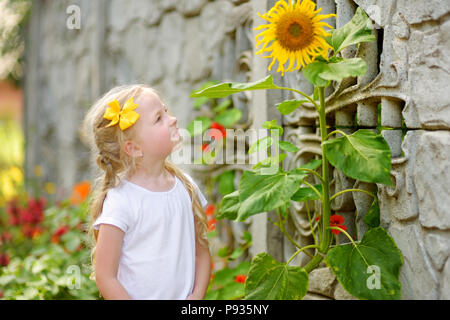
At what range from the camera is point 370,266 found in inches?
52.7

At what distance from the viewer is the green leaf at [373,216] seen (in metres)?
1.47

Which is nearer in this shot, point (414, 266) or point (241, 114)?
point (414, 266)

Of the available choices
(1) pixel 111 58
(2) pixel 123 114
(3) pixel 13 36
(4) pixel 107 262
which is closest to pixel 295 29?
(2) pixel 123 114

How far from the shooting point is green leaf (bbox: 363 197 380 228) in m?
1.47

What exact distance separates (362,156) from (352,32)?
1.24ft

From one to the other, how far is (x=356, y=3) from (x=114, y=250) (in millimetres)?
1002

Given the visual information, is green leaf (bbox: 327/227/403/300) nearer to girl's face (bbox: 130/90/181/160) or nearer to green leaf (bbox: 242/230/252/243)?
girl's face (bbox: 130/90/181/160)

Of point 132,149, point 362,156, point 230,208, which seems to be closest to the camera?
point 362,156

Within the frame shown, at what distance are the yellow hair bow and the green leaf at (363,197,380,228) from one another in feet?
2.26

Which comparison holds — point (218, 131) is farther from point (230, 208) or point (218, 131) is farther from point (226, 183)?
point (230, 208)

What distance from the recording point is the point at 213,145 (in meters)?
2.66

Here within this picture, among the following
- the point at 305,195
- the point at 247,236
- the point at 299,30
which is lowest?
the point at 247,236
